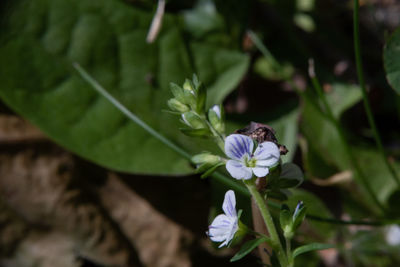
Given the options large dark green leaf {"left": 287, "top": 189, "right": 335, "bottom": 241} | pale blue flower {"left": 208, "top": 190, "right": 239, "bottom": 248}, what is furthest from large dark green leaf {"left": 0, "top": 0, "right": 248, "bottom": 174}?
pale blue flower {"left": 208, "top": 190, "right": 239, "bottom": 248}

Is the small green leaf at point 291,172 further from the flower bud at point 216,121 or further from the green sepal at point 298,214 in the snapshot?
the flower bud at point 216,121

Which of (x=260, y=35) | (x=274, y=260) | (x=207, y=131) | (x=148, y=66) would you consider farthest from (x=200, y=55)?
(x=274, y=260)

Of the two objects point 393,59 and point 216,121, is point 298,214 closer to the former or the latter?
point 216,121

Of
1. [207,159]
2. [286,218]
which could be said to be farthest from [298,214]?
[207,159]

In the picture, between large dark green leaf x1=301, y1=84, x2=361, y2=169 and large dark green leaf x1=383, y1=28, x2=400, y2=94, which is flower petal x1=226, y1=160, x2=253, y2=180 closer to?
large dark green leaf x1=383, y1=28, x2=400, y2=94

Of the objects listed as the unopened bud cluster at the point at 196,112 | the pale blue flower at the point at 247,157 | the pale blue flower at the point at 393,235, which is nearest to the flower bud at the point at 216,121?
the unopened bud cluster at the point at 196,112

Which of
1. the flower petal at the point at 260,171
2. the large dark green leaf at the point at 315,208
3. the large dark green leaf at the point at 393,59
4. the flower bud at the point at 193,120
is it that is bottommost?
the large dark green leaf at the point at 315,208

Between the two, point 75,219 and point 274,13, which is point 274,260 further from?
point 274,13
